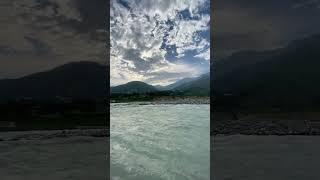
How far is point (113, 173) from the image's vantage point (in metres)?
3.95

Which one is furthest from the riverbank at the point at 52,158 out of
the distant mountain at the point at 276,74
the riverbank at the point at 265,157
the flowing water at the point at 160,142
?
the distant mountain at the point at 276,74

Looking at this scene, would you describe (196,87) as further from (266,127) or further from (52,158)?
(52,158)

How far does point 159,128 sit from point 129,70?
3.44 feet

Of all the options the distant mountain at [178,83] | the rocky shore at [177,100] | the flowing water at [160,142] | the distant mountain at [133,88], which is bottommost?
the flowing water at [160,142]

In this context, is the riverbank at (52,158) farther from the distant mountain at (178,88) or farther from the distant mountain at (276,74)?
the distant mountain at (276,74)

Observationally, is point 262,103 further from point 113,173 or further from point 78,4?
point 78,4

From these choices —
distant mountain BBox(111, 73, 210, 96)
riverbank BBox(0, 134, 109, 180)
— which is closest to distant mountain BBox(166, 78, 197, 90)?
distant mountain BBox(111, 73, 210, 96)

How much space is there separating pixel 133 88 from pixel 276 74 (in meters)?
2.22

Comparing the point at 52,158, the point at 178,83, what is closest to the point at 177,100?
the point at 178,83

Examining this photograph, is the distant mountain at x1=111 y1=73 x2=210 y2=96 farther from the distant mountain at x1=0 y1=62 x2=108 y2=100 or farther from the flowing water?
the distant mountain at x1=0 y1=62 x2=108 y2=100

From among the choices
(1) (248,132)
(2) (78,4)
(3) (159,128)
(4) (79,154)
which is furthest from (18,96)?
(1) (248,132)

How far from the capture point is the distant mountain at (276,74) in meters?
4.10

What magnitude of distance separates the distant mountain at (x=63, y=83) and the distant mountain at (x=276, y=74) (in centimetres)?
137

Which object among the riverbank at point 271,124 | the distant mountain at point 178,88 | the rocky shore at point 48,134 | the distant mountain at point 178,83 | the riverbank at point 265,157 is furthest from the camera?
the distant mountain at point 178,83
